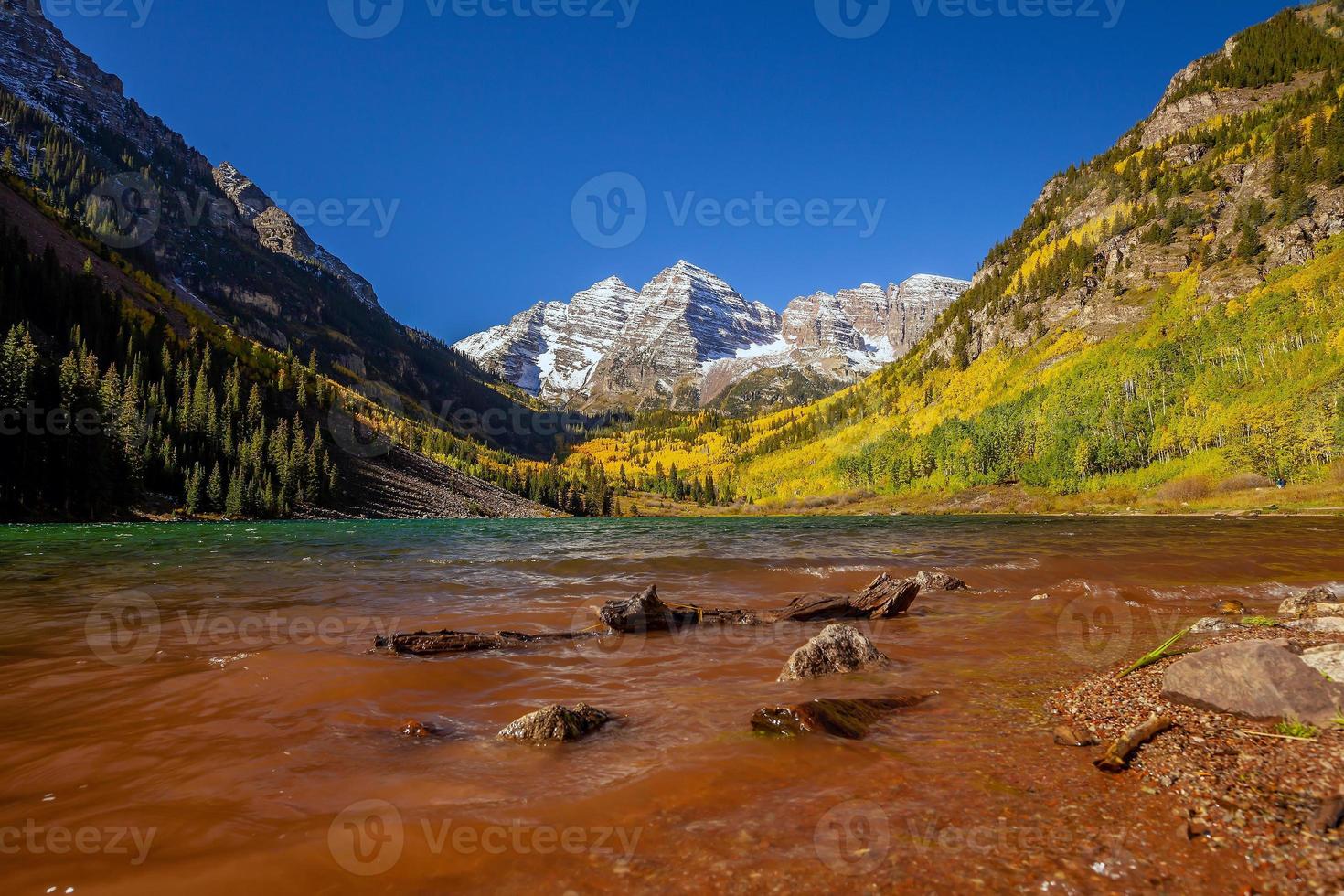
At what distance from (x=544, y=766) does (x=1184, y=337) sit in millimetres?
156566

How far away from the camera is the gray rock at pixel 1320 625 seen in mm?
10492

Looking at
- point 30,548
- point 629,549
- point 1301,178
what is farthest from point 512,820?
point 1301,178

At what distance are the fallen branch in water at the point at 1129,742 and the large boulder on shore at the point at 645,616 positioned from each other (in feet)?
35.3

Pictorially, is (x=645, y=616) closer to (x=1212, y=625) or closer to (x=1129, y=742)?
(x=1129, y=742)

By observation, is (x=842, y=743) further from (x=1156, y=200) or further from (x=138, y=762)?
(x=1156, y=200)

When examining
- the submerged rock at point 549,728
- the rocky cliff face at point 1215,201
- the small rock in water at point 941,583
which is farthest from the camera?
the rocky cliff face at point 1215,201

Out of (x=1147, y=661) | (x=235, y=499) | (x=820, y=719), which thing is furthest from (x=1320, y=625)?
(x=235, y=499)

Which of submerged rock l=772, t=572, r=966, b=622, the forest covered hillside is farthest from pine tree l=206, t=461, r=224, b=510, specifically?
the forest covered hillside

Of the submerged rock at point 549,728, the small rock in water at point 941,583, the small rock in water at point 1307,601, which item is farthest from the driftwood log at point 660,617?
the small rock in water at point 1307,601

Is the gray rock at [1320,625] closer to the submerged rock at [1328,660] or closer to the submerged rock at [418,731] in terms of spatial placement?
the submerged rock at [1328,660]

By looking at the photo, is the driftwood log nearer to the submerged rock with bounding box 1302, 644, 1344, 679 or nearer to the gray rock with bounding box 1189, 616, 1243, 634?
the gray rock with bounding box 1189, 616, 1243, 634

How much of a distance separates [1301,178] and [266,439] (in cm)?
23590

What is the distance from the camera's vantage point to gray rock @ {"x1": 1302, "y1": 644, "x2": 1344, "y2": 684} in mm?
7133

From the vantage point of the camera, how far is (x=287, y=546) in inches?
1746
